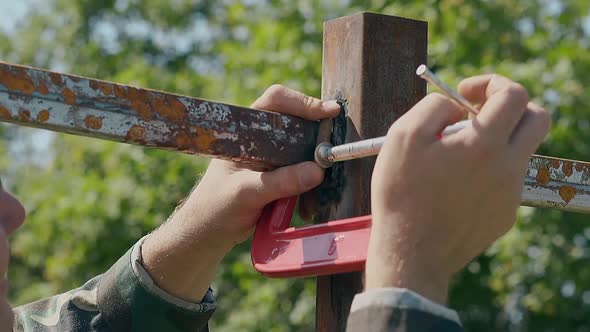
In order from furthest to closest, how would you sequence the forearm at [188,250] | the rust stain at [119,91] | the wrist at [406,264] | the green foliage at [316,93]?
the green foliage at [316,93]
the forearm at [188,250]
the rust stain at [119,91]
the wrist at [406,264]

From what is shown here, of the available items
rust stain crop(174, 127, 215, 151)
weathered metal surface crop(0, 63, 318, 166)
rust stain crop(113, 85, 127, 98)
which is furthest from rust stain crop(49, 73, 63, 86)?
rust stain crop(174, 127, 215, 151)

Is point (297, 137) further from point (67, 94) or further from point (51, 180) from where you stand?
point (51, 180)

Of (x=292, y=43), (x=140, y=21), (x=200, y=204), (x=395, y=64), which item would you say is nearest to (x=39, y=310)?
(x=200, y=204)

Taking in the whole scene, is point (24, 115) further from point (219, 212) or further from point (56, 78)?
point (219, 212)

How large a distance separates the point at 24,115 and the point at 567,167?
1.09 m

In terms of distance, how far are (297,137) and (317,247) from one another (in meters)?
0.24

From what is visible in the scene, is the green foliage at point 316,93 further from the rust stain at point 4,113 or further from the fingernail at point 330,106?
the rust stain at point 4,113

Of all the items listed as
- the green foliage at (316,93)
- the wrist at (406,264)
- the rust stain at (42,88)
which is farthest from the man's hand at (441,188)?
the green foliage at (316,93)

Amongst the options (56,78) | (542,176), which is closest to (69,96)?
(56,78)

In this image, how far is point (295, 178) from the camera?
→ 2160 millimetres

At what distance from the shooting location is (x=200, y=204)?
2.46 meters

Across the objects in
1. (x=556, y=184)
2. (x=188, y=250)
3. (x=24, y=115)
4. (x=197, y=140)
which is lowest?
(x=188, y=250)

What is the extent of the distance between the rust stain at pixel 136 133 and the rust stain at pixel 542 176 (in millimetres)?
806

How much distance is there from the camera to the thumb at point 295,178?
2158 millimetres
